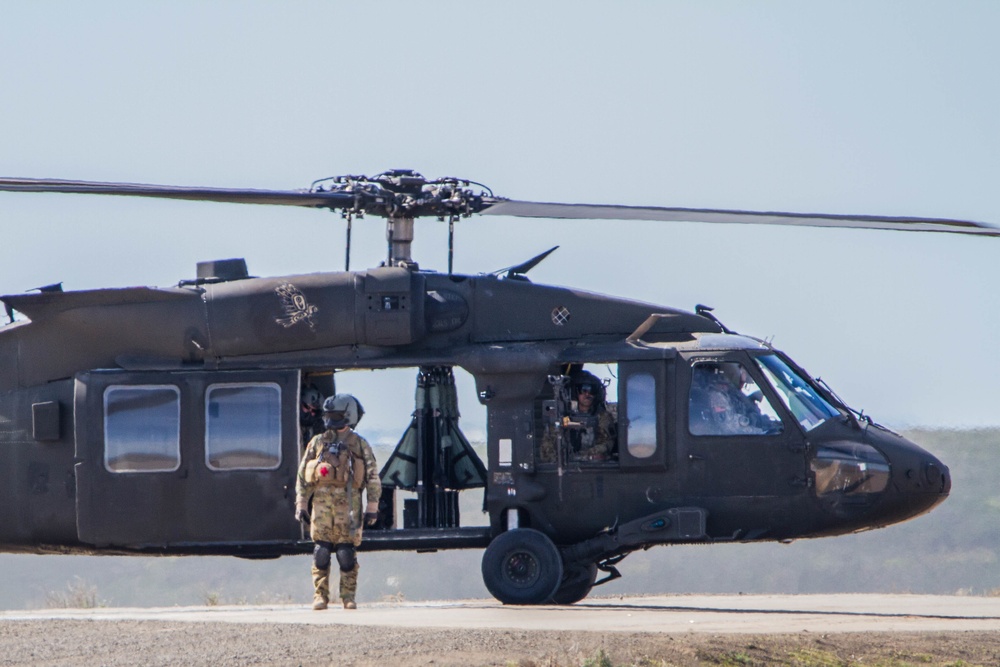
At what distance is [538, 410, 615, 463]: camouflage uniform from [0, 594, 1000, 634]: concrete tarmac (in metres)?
1.36

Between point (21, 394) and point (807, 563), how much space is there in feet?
56.3

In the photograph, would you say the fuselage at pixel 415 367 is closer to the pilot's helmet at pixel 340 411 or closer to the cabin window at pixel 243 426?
the cabin window at pixel 243 426

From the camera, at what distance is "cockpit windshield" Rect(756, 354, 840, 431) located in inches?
564

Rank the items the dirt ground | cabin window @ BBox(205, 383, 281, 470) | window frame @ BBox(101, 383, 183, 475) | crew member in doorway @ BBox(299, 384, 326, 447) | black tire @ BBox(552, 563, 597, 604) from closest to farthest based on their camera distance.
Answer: the dirt ground, cabin window @ BBox(205, 383, 281, 470), window frame @ BBox(101, 383, 183, 475), crew member in doorway @ BBox(299, 384, 326, 447), black tire @ BBox(552, 563, 597, 604)

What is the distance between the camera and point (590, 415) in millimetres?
14688

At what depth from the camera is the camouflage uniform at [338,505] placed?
1366 centimetres

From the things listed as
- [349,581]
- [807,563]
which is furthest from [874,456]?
[807,563]

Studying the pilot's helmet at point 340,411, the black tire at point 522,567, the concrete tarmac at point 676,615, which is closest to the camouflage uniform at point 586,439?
the black tire at point 522,567

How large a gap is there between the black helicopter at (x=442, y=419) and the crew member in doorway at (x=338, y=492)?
86 centimetres

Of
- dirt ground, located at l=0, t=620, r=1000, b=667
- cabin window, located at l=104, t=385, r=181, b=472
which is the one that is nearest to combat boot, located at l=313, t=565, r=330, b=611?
dirt ground, located at l=0, t=620, r=1000, b=667

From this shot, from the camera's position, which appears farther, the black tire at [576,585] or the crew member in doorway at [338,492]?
the black tire at [576,585]

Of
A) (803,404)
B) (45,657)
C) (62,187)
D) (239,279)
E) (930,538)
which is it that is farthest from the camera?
(930,538)

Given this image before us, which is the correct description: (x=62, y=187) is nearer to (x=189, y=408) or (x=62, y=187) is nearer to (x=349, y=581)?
(x=189, y=408)

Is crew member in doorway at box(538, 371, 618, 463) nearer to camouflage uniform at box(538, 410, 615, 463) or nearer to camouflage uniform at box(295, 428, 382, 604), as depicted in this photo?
camouflage uniform at box(538, 410, 615, 463)
